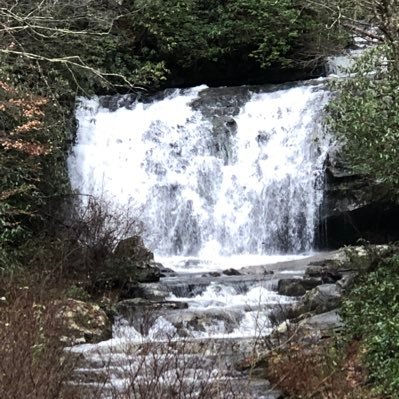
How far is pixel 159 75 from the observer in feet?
50.2

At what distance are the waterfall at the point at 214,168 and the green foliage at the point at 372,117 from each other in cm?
642

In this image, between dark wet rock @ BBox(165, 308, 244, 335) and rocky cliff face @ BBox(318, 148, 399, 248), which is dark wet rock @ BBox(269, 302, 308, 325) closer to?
dark wet rock @ BBox(165, 308, 244, 335)

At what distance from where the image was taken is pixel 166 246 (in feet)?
52.7

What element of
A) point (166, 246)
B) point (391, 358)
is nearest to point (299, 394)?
point (391, 358)

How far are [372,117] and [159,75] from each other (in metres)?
7.98

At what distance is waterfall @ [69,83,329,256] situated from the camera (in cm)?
1617

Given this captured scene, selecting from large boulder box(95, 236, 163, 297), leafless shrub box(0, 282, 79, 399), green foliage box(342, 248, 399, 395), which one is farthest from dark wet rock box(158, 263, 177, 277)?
leafless shrub box(0, 282, 79, 399)

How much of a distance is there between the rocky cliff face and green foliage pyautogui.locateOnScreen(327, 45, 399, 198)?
618 cm

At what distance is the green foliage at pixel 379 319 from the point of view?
21.0ft

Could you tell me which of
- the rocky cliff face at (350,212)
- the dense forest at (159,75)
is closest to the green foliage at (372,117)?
the dense forest at (159,75)

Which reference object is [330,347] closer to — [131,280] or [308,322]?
[308,322]

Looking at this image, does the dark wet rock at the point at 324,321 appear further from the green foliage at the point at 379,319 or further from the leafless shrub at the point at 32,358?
the leafless shrub at the point at 32,358

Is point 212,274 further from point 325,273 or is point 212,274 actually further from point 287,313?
point 287,313

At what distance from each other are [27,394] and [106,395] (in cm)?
124
